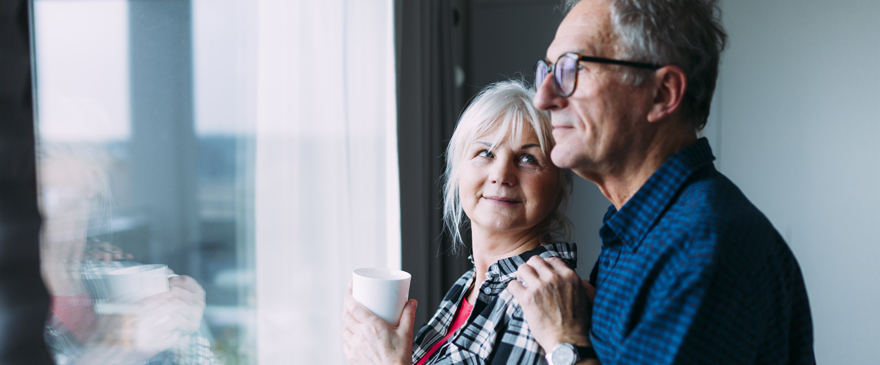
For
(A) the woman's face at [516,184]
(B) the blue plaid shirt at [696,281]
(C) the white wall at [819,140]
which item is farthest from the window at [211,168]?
(C) the white wall at [819,140]

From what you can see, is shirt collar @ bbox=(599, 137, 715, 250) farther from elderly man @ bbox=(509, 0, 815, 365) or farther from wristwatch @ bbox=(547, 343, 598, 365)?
wristwatch @ bbox=(547, 343, 598, 365)

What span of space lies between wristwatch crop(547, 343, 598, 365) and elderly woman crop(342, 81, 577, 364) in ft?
0.60

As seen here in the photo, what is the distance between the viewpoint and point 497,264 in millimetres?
1123

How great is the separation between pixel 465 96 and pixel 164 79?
2251 mm

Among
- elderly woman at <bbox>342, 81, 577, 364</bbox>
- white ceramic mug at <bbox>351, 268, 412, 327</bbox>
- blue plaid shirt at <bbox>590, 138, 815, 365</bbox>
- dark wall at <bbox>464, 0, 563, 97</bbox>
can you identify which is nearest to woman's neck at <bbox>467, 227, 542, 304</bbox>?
elderly woman at <bbox>342, 81, 577, 364</bbox>

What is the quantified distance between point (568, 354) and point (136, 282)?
81 centimetres

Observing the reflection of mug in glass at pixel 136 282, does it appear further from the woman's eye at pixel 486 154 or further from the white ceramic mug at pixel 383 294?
the woman's eye at pixel 486 154

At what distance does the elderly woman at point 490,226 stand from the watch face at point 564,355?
0.18 m

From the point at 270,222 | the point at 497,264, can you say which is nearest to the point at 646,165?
the point at 497,264

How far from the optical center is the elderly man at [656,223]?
0.65m

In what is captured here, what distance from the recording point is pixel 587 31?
82 centimetres

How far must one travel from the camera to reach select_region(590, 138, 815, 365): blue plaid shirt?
2.09 feet

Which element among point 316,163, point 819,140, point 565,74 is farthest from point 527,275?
point 819,140

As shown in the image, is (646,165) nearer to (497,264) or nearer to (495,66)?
(497,264)
